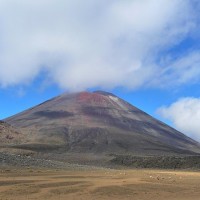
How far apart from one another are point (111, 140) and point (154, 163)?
94185 mm

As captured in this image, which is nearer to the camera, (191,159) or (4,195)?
(4,195)

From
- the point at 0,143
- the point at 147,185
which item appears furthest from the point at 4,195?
the point at 0,143

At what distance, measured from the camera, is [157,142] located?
197 meters

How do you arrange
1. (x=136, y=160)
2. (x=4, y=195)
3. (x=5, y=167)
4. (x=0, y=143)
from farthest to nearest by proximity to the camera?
1. (x=0, y=143)
2. (x=136, y=160)
3. (x=5, y=167)
4. (x=4, y=195)

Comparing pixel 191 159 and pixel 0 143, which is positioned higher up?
pixel 0 143

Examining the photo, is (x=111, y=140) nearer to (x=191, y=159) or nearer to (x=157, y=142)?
(x=157, y=142)

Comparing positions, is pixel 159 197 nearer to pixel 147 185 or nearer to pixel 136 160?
pixel 147 185

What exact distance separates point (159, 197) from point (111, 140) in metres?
164

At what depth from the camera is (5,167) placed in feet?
145

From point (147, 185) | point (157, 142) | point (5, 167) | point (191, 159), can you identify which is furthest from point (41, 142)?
point (147, 185)

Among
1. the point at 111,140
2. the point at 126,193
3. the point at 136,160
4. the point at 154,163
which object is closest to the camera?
the point at 126,193

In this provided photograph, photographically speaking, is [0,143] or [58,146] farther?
[58,146]

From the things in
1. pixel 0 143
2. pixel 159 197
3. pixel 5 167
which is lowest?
pixel 159 197

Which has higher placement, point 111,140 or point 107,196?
point 111,140
